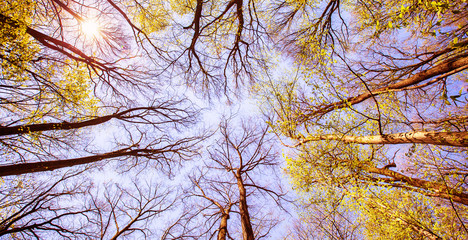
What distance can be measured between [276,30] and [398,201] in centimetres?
706

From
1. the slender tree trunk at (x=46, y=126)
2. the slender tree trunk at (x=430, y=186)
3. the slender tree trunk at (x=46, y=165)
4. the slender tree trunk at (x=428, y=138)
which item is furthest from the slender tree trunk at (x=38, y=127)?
the slender tree trunk at (x=430, y=186)

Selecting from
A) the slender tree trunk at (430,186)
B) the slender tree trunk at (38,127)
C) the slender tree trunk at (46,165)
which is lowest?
the slender tree trunk at (430,186)

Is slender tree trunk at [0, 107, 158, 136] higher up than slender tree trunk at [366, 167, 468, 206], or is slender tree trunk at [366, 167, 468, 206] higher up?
slender tree trunk at [0, 107, 158, 136]

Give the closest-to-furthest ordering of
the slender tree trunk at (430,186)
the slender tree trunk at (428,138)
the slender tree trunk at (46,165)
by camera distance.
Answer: the slender tree trunk at (428,138) → the slender tree trunk at (430,186) → the slender tree trunk at (46,165)

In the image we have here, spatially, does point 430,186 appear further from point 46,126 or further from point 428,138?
point 46,126

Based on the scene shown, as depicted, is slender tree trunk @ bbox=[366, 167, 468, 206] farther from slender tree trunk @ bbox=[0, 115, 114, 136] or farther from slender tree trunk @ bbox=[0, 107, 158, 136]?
slender tree trunk @ bbox=[0, 115, 114, 136]

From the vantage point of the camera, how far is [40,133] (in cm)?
480

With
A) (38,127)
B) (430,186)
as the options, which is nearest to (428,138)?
(430,186)

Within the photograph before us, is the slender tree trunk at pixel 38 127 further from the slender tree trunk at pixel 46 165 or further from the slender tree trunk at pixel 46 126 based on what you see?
the slender tree trunk at pixel 46 165

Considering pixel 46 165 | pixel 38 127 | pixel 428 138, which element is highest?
pixel 38 127

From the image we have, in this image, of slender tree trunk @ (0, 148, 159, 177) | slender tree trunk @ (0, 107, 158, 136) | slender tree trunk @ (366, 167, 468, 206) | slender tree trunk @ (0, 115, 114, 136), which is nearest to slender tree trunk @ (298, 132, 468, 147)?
slender tree trunk @ (366, 167, 468, 206)

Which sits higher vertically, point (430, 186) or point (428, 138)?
point (428, 138)

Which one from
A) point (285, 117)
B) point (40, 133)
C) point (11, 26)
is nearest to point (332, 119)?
Answer: point (285, 117)

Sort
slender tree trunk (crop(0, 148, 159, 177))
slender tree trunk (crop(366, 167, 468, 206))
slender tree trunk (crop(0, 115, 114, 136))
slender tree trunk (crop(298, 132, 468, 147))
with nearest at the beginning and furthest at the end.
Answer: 1. slender tree trunk (crop(298, 132, 468, 147))
2. slender tree trunk (crop(366, 167, 468, 206))
3. slender tree trunk (crop(0, 148, 159, 177))
4. slender tree trunk (crop(0, 115, 114, 136))
